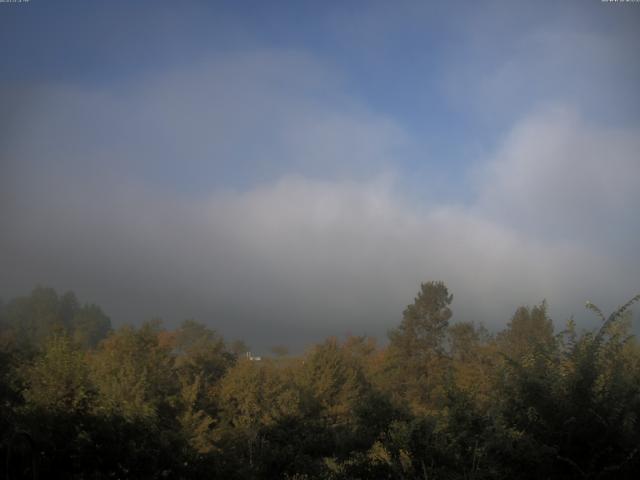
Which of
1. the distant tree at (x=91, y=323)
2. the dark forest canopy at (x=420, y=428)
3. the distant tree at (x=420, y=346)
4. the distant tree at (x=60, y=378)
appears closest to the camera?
the dark forest canopy at (x=420, y=428)

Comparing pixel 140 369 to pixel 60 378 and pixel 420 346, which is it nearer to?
pixel 60 378

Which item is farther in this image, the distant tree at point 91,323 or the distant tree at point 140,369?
the distant tree at point 91,323

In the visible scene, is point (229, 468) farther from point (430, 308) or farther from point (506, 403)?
point (430, 308)

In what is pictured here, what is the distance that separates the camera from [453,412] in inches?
379

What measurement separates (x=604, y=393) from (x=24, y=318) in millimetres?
115639

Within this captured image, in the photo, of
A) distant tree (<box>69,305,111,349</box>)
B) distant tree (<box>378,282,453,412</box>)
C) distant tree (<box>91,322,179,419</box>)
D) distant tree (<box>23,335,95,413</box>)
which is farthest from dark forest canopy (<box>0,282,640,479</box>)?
distant tree (<box>69,305,111,349</box>)

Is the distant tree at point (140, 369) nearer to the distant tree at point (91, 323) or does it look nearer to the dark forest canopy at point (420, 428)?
the dark forest canopy at point (420, 428)

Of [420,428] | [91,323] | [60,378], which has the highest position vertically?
[91,323]

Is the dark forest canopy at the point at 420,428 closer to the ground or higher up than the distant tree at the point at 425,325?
closer to the ground

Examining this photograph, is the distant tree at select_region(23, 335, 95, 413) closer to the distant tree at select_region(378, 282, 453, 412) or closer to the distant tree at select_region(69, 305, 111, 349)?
the distant tree at select_region(378, 282, 453, 412)

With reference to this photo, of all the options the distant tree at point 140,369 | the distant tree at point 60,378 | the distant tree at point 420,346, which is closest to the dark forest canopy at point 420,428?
the distant tree at point 60,378

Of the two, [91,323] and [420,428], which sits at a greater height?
[91,323]

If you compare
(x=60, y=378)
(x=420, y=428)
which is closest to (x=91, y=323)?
(x=60, y=378)

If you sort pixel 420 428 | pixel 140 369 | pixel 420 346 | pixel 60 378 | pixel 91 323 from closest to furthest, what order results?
pixel 420 428 < pixel 60 378 < pixel 140 369 < pixel 420 346 < pixel 91 323
